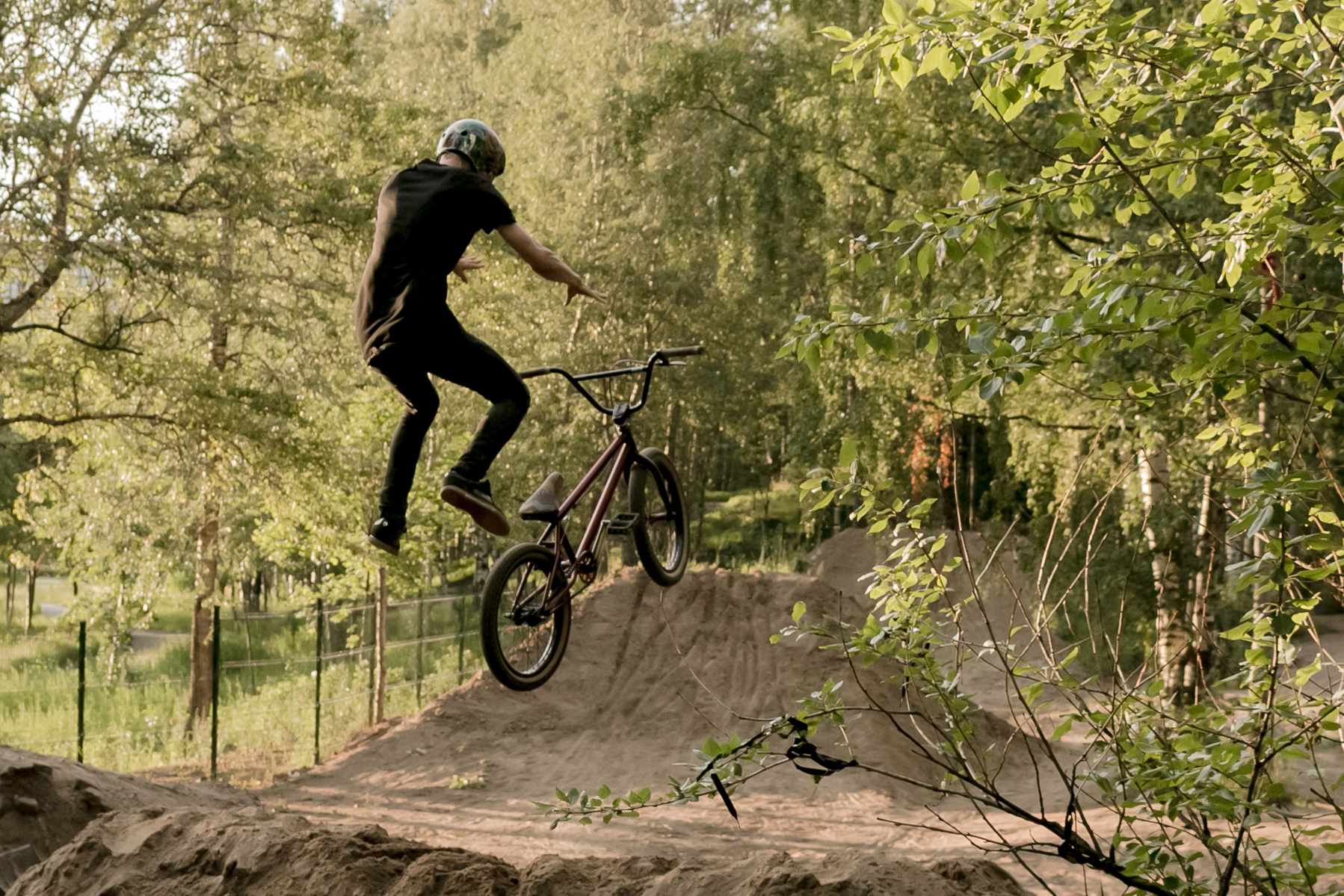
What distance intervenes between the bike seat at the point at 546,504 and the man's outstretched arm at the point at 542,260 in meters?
0.76

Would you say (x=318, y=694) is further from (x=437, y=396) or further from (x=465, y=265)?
(x=465, y=265)

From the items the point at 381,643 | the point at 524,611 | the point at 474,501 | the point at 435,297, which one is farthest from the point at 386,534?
the point at 381,643

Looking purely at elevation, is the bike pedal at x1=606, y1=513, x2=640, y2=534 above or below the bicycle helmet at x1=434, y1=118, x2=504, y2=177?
below

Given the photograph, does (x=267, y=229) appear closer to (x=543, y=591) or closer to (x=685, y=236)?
(x=685, y=236)

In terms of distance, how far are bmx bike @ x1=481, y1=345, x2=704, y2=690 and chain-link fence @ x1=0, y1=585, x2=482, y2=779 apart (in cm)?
746

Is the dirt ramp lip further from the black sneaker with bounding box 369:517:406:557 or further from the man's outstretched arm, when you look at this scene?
the man's outstretched arm

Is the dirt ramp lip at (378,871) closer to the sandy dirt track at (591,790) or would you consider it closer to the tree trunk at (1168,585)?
the sandy dirt track at (591,790)

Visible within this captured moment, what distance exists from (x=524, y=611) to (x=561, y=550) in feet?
0.99

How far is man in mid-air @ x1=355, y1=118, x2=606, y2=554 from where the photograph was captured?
3645 millimetres

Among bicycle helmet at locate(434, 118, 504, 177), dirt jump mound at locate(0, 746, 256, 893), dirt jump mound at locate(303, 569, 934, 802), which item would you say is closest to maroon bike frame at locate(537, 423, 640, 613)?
bicycle helmet at locate(434, 118, 504, 177)

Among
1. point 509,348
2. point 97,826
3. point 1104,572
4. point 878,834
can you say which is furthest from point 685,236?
point 97,826

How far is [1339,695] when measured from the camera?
9.36 feet

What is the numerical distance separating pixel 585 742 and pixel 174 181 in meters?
7.07

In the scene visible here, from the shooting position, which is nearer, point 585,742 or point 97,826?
point 97,826
